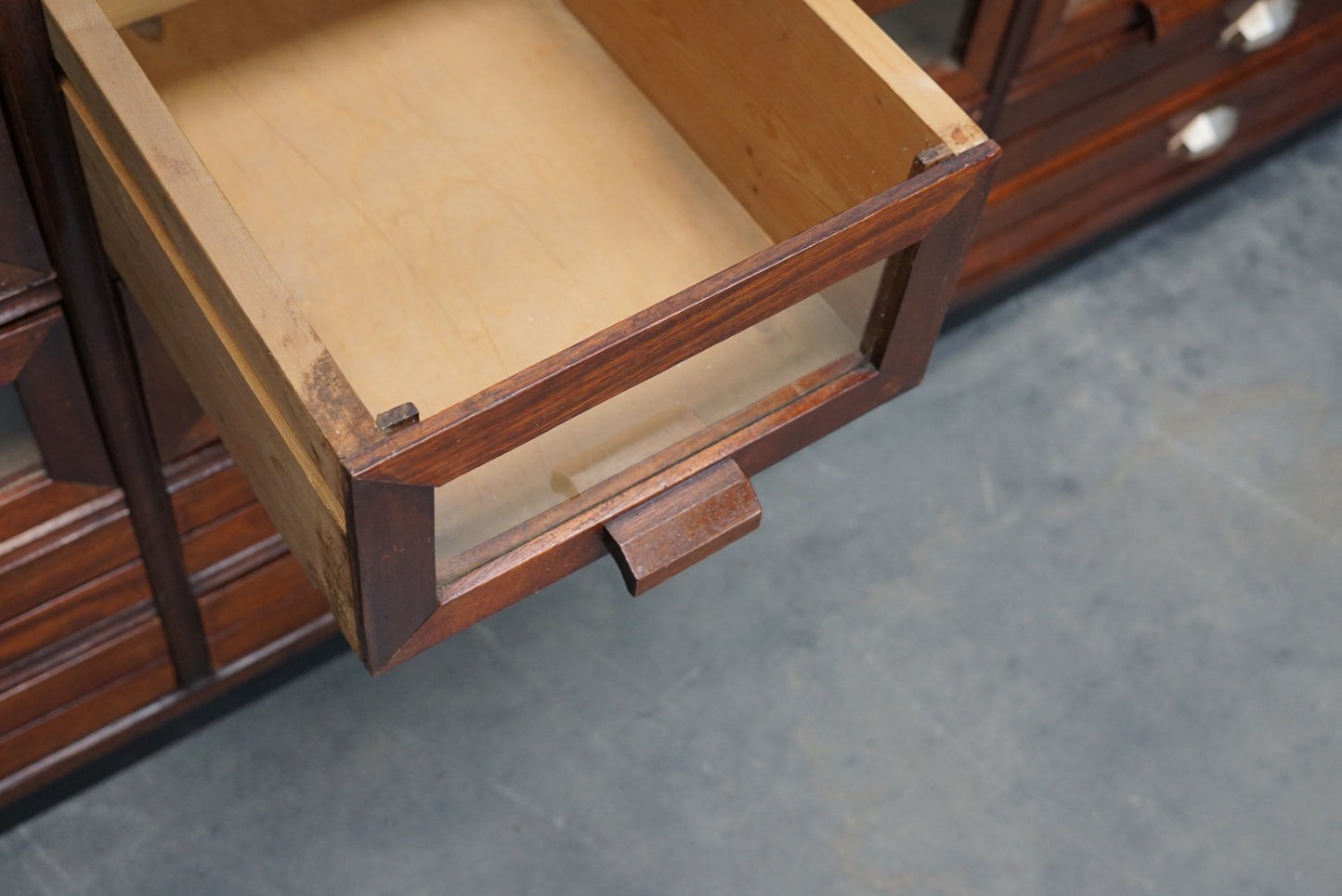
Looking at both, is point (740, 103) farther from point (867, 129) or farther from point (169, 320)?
point (169, 320)

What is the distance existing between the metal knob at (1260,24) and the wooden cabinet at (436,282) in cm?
38

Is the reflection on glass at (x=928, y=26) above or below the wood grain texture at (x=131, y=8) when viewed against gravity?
below

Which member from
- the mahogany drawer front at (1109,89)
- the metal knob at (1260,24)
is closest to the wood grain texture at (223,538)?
the mahogany drawer front at (1109,89)

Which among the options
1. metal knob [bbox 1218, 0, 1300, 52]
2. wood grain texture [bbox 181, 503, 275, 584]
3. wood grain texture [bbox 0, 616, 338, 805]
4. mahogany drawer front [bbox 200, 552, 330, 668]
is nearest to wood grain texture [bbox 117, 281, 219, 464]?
wood grain texture [bbox 181, 503, 275, 584]

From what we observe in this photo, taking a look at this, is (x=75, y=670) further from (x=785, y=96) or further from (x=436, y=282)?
(x=785, y=96)

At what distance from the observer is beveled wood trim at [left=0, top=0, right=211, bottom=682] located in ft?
2.75

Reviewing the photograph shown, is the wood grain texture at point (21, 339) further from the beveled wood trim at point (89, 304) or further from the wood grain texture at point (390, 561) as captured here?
the wood grain texture at point (390, 561)

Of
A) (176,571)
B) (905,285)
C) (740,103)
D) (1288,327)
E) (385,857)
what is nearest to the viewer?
(905,285)

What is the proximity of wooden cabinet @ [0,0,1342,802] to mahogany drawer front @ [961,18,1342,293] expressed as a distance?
13.8 inches

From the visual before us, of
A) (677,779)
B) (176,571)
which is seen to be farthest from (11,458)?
(677,779)

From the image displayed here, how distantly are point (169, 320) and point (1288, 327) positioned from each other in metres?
1.57

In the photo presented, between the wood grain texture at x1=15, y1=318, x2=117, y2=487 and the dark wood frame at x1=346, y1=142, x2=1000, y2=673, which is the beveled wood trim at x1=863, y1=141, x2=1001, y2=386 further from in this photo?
the wood grain texture at x1=15, y1=318, x2=117, y2=487

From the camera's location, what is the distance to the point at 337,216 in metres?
0.93

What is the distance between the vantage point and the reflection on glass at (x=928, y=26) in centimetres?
131
